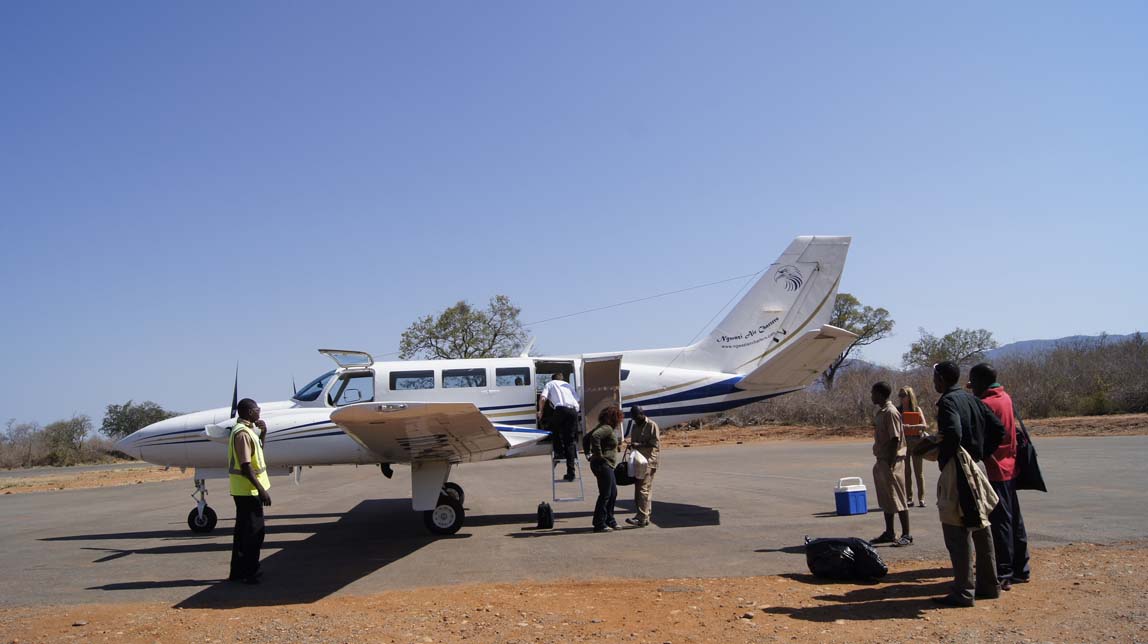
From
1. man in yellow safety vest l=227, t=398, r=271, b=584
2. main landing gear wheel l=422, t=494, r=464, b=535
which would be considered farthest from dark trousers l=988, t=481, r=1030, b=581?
man in yellow safety vest l=227, t=398, r=271, b=584

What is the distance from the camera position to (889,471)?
8.14m

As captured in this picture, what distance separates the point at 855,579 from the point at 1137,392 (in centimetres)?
3303

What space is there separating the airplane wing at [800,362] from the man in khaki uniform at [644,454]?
8.59 feet

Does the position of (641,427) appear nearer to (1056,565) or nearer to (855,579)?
(855,579)

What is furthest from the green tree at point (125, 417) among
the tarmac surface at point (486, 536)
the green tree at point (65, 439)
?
the tarmac surface at point (486, 536)

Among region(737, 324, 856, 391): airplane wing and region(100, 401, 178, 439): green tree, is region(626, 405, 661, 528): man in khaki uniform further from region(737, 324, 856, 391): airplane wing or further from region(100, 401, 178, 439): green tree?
region(100, 401, 178, 439): green tree

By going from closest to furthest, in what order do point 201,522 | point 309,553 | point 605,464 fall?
point 309,553 → point 605,464 → point 201,522

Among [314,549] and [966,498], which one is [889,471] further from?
[314,549]

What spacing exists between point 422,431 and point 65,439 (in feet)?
165

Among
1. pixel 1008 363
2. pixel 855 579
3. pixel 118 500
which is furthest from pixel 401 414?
pixel 1008 363

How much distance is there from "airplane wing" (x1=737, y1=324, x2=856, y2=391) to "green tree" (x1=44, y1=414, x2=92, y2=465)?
4275 cm

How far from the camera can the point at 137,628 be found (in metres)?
6.21

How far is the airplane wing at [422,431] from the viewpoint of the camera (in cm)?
795

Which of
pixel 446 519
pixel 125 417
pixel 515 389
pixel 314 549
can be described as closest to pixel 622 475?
pixel 515 389
